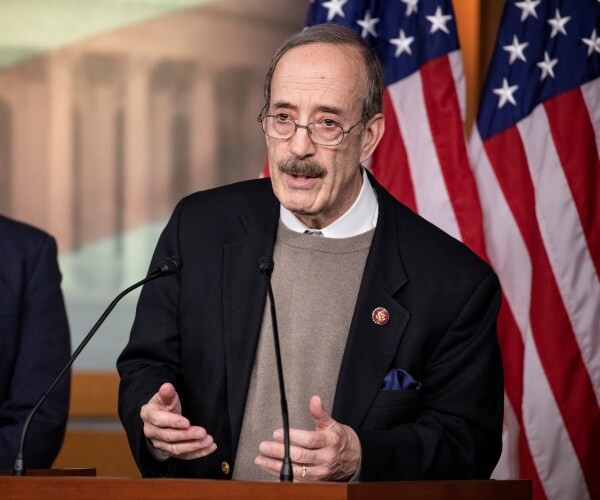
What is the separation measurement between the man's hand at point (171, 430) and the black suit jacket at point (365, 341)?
198mm

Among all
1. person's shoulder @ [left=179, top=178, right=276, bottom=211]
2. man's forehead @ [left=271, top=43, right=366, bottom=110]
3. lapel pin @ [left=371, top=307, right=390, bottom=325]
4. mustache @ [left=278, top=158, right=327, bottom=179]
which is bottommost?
lapel pin @ [left=371, top=307, right=390, bottom=325]

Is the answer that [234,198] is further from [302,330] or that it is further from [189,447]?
[189,447]

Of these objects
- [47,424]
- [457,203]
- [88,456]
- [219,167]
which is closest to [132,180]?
[219,167]

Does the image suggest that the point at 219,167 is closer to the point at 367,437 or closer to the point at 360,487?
the point at 367,437

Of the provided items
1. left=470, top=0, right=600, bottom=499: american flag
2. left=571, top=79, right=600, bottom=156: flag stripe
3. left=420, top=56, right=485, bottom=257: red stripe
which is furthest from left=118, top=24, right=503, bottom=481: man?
left=571, top=79, right=600, bottom=156: flag stripe

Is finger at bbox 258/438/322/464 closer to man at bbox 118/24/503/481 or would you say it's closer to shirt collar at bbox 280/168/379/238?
man at bbox 118/24/503/481

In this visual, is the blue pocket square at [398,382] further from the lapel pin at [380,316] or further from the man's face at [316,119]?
the man's face at [316,119]

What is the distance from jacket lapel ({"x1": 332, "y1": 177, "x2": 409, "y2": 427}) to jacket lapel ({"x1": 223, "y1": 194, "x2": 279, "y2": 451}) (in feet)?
0.72

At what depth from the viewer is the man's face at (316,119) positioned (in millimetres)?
2873

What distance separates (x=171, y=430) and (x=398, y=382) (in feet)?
2.15

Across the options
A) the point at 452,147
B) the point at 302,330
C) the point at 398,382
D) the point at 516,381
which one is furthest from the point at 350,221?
the point at 516,381

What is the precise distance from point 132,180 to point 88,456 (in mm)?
1161

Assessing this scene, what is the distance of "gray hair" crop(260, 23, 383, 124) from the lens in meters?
2.99

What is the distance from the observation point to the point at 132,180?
16.8 ft
